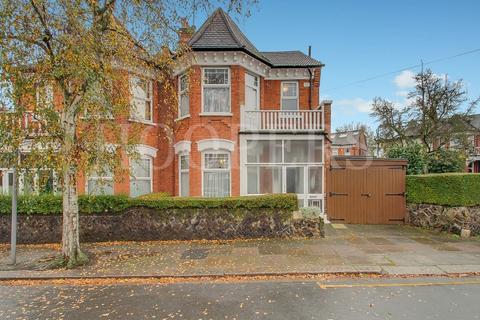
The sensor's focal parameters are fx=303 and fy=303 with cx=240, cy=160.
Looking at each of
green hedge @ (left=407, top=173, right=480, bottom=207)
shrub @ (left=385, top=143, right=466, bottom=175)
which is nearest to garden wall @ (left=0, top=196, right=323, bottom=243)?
green hedge @ (left=407, top=173, right=480, bottom=207)

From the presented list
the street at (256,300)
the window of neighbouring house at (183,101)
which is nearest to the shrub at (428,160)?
the street at (256,300)

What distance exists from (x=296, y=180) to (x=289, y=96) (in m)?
4.53

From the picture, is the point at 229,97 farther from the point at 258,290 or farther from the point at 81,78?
the point at 258,290

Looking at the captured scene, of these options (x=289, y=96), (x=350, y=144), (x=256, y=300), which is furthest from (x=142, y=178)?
A: (x=350, y=144)

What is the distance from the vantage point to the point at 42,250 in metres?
8.77

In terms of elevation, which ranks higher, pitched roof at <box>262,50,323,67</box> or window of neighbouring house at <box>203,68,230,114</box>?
pitched roof at <box>262,50,323,67</box>

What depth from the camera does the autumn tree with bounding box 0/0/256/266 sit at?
21.0 ft

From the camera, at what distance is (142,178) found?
42.6 ft

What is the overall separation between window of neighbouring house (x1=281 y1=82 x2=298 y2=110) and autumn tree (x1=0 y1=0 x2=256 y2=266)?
801 centimetres

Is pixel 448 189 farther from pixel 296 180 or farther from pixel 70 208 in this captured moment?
pixel 70 208

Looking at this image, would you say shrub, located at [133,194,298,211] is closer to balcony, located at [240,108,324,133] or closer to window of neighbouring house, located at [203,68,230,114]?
balcony, located at [240,108,324,133]

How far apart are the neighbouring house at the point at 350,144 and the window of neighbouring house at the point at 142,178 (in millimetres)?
43208

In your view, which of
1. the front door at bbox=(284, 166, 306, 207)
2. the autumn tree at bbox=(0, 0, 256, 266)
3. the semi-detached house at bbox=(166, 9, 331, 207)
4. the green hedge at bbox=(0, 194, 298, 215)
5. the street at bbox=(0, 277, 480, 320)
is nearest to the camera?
the street at bbox=(0, 277, 480, 320)

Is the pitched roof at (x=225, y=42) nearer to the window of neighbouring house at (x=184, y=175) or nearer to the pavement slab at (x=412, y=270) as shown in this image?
the window of neighbouring house at (x=184, y=175)
